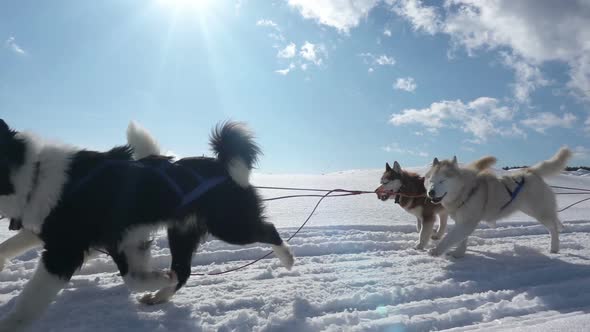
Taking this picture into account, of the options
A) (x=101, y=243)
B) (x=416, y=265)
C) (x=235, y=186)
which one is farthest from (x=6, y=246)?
(x=416, y=265)

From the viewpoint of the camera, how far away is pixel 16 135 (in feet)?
7.82

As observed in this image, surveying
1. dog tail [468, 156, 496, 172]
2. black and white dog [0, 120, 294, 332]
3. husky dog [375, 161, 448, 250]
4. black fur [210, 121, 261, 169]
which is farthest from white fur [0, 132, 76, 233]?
dog tail [468, 156, 496, 172]

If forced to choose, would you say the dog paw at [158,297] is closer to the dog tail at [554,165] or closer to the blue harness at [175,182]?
the blue harness at [175,182]

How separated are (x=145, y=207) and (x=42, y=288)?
763mm

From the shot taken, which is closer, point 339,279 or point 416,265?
point 339,279

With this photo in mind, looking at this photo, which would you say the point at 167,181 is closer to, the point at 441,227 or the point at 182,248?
the point at 182,248

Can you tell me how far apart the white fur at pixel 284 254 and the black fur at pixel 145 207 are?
0.37 feet

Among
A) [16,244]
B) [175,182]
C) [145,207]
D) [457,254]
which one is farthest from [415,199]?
[16,244]

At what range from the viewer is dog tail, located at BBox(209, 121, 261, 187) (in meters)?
2.99

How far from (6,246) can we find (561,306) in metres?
4.54

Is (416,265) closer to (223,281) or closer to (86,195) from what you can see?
(223,281)

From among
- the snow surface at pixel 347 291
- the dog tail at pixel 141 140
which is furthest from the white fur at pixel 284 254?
the dog tail at pixel 141 140

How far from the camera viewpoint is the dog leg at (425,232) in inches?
183

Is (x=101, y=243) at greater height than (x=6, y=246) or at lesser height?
greater
